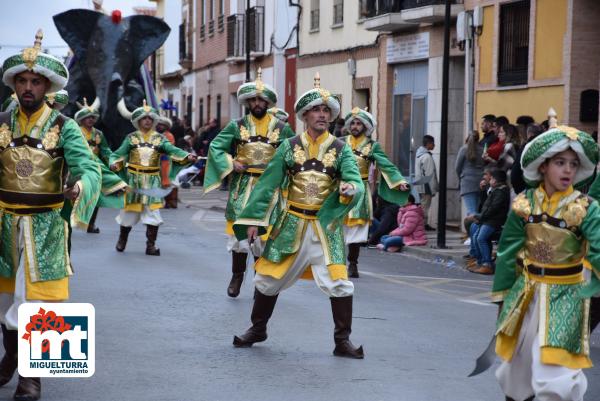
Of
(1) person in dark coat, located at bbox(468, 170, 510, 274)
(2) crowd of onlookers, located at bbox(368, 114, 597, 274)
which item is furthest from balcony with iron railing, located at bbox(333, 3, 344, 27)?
(1) person in dark coat, located at bbox(468, 170, 510, 274)

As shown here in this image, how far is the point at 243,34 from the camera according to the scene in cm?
4138

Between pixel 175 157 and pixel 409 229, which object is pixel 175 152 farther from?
pixel 409 229

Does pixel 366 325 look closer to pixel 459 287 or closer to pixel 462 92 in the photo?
pixel 459 287

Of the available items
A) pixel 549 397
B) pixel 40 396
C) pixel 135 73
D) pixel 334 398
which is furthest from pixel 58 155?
pixel 135 73

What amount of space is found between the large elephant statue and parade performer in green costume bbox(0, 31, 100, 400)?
14.9m

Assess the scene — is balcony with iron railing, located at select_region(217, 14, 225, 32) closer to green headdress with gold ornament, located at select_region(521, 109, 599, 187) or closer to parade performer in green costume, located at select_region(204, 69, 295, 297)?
parade performer in green costume, located at select_region(204, 69, 295, 297)

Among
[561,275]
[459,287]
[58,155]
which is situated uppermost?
[58,155]

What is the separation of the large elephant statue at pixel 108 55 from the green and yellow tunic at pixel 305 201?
13.3 m

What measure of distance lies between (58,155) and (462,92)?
55.4ft

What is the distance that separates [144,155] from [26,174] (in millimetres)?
9366

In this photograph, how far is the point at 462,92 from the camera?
24.0 metres

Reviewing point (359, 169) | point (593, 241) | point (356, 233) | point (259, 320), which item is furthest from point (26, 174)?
point (356, 233)

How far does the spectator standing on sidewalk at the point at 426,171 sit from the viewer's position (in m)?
21.2

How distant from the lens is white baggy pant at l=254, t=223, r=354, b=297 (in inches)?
370
